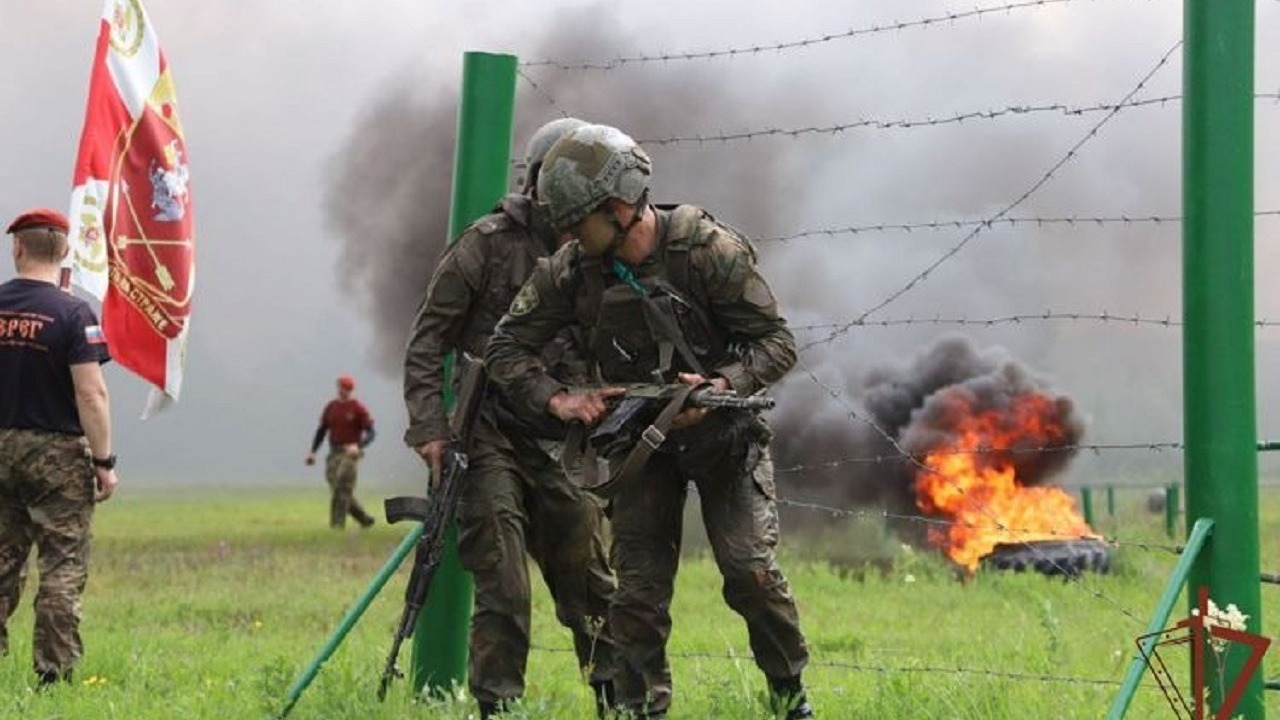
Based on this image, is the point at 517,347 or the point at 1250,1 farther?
the point at 517,347

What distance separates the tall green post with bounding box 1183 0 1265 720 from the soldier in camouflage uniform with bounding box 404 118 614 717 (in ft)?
5.80

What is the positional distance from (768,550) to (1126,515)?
13.4m

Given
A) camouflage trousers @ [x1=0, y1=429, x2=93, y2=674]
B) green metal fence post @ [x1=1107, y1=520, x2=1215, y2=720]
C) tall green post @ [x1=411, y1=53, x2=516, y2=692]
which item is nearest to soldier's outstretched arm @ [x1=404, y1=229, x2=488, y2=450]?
tall green post @ [x1=411, y1=53, x2=516, y2=692]

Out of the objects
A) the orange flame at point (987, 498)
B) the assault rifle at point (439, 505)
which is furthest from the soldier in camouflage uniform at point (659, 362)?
the orange flame at point (987, 498)

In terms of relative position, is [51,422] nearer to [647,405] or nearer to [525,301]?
[525,301]

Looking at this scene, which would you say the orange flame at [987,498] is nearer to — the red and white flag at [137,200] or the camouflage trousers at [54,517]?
the red and white flag at [137,200]

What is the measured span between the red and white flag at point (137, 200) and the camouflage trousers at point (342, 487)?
31.2 feet

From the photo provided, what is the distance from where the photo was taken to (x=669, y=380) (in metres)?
4.83

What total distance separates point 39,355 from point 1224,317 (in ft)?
14.1

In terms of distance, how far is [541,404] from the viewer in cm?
500

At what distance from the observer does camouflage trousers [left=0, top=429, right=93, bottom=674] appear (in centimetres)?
668

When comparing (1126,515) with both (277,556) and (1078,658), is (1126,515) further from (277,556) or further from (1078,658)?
(1078,658)

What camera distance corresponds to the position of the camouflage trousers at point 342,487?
1823 cm

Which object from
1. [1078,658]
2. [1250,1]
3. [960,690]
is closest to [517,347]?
[960,690]
